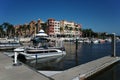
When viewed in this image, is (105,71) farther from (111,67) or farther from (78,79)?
(78,79)

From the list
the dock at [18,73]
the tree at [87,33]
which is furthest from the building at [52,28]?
the dock at [18,73]

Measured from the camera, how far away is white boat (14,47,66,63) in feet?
94.7

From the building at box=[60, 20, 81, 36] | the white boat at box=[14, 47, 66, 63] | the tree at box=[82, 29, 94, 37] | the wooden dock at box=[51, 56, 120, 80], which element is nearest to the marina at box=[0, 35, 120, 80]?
the wooden dock at box=[51, 56, 120, 80]

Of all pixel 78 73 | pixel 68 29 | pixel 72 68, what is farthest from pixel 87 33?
pixel 78 73

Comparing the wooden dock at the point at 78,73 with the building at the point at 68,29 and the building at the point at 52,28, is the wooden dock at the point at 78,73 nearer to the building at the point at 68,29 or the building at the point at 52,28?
the building at the point at 52,28

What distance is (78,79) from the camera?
11.6 m

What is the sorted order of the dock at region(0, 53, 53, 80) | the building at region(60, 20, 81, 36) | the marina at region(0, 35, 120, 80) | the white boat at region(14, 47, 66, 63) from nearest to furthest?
the dock at region(0, 53, 53, 80)
the marina at region(0, 35, 120, 80)
the white boat at region(14, 47, 66, 63)
the building at region(60, 20, 81, 36)

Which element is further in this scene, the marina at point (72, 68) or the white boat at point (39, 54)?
the white boat at point (39, 54)

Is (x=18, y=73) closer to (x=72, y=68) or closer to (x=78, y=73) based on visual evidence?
(x=78, y=73)

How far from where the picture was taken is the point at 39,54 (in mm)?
30078

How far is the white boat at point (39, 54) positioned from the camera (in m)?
28.9

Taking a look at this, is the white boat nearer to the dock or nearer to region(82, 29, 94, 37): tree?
the dock

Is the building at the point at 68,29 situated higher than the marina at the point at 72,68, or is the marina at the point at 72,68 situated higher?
the building at the point at 68,29

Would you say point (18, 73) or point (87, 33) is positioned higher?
point (87, 33)
